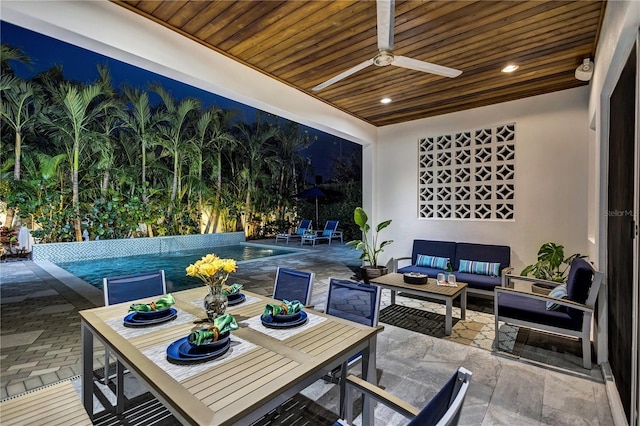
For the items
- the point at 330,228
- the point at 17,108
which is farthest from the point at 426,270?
the point at 17,108

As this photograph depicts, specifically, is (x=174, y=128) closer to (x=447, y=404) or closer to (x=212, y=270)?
(x=212, y=270)

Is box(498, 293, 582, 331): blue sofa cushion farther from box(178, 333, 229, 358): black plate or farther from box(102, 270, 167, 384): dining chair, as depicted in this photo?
box(102, 270, 167, 384): dining chair

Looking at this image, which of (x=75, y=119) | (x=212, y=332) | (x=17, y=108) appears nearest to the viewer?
(x=212, y=332)

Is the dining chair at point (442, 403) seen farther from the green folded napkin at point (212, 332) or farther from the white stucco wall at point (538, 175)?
the white stucco wall at point (538, 175)

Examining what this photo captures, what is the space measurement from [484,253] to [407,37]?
3.52 m

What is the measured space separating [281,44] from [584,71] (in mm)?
3533

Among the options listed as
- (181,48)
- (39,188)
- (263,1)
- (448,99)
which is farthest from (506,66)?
(39,188)

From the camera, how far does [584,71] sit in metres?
3.59

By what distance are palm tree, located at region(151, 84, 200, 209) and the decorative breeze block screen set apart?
288 inches

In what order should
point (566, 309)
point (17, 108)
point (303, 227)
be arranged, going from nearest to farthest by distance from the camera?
point (566, 309)
point (17, 108)
point (303, 227)

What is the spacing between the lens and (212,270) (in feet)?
5.85

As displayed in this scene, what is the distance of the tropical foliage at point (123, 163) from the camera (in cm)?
773

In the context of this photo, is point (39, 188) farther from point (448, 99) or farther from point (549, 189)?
point (549, 189)

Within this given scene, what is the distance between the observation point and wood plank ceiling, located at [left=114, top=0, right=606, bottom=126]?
2.67 m
